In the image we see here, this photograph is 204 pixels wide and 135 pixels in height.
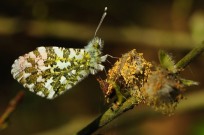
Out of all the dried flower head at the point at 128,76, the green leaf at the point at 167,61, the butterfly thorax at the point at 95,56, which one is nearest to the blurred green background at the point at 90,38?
the butterfly thorax at the point at 95,56

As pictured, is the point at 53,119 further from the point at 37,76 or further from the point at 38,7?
the point at 37,76

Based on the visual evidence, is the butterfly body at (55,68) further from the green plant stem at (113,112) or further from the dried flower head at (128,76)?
the green plant stem at (113,112)

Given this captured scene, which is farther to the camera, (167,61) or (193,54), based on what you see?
(167,61)

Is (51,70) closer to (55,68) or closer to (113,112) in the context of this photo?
(55,68)

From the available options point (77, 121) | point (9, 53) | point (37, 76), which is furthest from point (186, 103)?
point (9, 53)

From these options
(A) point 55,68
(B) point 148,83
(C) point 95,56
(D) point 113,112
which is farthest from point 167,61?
(A) point 55,68

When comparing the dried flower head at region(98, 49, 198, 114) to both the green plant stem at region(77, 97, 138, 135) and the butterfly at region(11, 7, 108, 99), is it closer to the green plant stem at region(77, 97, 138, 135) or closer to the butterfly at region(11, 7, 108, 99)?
the green plant stem at region(77, 97, 138, 135)
